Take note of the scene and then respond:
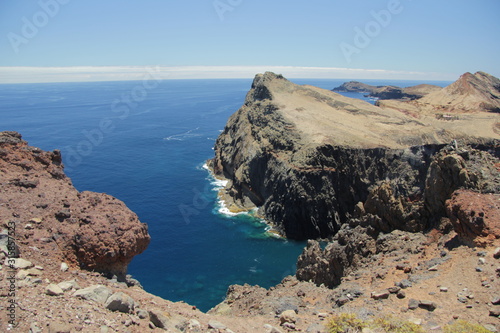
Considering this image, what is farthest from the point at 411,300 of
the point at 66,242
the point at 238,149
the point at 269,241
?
the point at 238,149

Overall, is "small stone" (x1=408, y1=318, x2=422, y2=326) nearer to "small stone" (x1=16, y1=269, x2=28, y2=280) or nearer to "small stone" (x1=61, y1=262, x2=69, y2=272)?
"small stone" (x1=61, y1=262, x2=69, y2=272)

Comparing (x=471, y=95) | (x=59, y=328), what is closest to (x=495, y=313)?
(x=59, y=328)

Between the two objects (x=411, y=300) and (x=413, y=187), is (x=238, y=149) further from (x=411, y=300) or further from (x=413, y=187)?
(x=411, y=300)

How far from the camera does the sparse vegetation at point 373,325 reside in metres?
19.2

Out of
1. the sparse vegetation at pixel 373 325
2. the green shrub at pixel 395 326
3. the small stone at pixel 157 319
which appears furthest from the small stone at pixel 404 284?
the small stone at pixel 157 319

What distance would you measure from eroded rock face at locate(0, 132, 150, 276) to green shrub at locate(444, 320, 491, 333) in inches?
698

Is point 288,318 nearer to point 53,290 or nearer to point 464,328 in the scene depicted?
point 464,328

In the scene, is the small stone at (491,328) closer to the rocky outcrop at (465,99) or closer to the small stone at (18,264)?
the small stone at (18,264)

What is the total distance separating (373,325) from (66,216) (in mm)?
18498

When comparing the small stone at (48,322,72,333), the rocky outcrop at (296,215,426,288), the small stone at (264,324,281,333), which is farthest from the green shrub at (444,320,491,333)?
the small stone at (48,322,72,333)

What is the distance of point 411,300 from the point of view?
2225 cm

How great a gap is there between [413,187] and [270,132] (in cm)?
3438

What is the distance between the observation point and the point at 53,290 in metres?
14.7

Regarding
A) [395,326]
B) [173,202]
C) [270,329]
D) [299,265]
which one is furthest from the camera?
[173,202]
